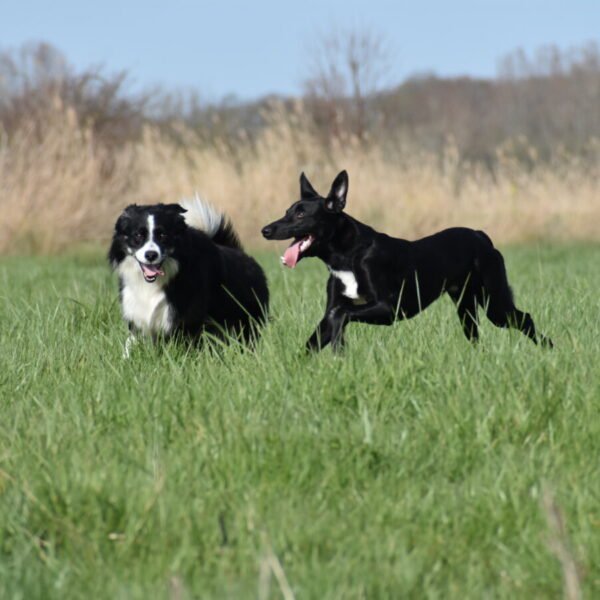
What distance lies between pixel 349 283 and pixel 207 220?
1652mm

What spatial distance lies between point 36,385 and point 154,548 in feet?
6.27

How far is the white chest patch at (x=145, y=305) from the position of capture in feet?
17.6

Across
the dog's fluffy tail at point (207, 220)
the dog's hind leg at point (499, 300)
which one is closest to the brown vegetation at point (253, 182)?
the dog's fluffy tail at point (207, 220)

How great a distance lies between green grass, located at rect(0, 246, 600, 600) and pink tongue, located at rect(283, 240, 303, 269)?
1.33ft

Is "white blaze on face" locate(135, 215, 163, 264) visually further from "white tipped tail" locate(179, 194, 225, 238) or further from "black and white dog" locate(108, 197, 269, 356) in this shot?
"white tipped tail" locate(179, 194, 225, 238)

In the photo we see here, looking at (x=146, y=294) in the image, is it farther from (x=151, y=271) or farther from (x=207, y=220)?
(x=207, y=220)

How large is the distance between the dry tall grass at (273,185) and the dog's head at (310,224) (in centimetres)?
1040

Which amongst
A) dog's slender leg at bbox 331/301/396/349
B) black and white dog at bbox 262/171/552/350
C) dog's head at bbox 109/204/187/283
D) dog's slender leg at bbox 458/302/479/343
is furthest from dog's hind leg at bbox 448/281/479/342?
dog's head at bbox 109/204/187/283

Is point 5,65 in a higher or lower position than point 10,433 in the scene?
higher

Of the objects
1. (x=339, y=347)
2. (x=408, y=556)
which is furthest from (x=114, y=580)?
(x=339, y=347)

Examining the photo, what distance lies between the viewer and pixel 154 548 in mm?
2490

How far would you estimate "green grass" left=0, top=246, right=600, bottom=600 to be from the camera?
2389mm

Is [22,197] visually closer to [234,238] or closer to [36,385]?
[234,238]

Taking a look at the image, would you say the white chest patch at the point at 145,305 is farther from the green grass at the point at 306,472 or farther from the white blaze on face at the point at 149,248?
the green grass at the point at 306,472
